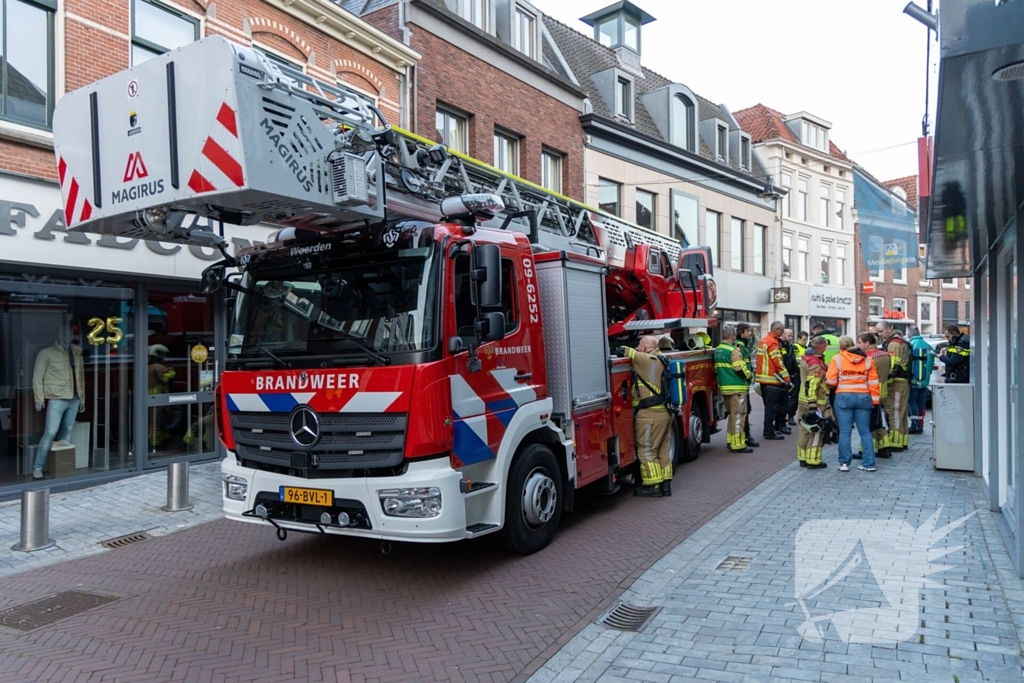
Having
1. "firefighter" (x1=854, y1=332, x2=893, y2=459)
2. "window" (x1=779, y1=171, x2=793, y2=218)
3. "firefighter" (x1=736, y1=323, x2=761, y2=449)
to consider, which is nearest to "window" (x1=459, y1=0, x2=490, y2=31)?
"firefighter" (x1=736, y1=323, x2=761, y2=449)

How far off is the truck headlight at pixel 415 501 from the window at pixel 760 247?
25444mm

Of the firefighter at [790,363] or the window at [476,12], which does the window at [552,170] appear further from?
the firefighter at [790,363]

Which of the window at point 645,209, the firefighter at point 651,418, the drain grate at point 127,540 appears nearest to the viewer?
the drain grate at point 127,540

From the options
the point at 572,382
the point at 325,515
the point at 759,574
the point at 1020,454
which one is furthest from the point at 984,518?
the point at 325,515

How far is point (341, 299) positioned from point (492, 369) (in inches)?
48.9

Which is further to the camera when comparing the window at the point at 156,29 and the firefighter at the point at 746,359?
the firefighter at the point at 746,359

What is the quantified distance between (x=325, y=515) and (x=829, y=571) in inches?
144

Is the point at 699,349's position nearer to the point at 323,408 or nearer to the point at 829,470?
the point at 829,470

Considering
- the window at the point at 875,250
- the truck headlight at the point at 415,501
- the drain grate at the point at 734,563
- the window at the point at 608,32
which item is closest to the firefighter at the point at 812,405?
the window at the point at 875,250

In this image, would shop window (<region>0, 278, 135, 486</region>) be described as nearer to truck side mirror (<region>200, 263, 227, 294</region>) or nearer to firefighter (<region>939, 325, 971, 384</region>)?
truck side mirror (<region>200, 263, 227, 294</region>)

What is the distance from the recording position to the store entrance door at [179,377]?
31.2ft

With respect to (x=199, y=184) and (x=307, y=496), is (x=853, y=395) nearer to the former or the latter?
(x=307, y=496)

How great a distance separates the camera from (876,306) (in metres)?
36.9

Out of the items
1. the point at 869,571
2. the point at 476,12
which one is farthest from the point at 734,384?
the point at 476,12
